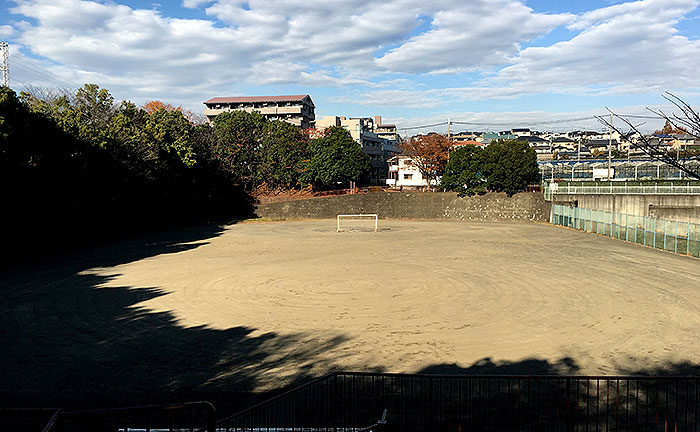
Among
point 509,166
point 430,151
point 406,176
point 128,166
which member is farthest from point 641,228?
point 406,176

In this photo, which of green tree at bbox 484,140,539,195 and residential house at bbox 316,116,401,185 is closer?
green tree at bbox 484,140,539,195

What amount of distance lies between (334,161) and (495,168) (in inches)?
735

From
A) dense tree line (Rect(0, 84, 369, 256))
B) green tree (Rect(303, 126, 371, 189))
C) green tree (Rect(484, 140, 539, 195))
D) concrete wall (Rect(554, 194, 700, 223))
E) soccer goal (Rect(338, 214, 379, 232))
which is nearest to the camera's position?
dense tree line (Rect(0, 84, 369, 256))

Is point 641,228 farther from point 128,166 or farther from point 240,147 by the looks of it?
point 240,147

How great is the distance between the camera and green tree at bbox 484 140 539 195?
51.5 metres

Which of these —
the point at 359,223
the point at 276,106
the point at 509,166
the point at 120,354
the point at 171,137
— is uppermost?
the point at 276,106

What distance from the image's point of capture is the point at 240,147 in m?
57.1

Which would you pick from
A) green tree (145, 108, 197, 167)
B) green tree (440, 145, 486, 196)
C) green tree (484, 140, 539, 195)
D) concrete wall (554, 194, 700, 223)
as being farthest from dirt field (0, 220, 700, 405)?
green tree (440, 145, 486, 196)

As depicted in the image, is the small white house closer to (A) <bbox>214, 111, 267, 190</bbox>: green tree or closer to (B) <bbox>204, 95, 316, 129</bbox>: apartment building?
(B) <bbox>204, 95, 316, 129</bbox>: apartment building

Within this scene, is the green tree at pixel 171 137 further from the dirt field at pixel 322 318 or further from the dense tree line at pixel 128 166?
the dirt field at pixel 322 318

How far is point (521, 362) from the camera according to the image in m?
12.9

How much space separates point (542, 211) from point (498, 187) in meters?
5.15

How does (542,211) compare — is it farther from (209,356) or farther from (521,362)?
(209,356)

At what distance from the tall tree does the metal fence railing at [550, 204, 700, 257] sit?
902 inches
